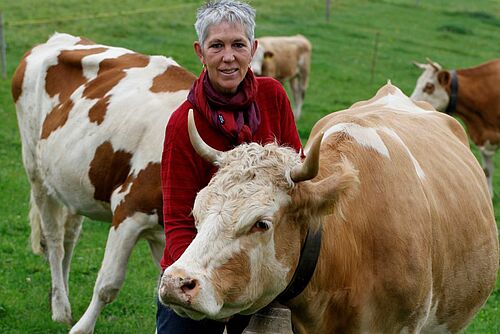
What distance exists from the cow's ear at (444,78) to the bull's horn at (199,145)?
36.8 ft

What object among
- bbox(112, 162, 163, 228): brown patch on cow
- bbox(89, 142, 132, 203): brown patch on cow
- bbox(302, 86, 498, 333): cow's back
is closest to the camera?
bbox(302, 86, 498, 333): cow's back

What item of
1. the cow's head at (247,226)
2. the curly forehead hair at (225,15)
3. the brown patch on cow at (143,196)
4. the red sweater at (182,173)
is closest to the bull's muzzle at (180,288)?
the cow's head at (247,226)

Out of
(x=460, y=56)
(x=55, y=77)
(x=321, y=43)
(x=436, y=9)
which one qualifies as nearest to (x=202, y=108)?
(x=55, y=77)

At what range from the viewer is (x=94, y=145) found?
612cm

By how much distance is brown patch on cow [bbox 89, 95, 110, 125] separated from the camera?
618cm

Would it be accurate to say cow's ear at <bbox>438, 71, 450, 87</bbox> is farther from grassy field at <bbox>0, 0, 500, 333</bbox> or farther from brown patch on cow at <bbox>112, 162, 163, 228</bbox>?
brown patch on cow at <bbox>112, 162, 163, 228</bbox>

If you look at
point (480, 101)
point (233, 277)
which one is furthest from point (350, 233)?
point (480, 101)

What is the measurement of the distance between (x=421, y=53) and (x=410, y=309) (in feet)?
68.3

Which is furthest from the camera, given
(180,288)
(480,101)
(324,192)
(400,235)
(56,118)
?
(480,101)

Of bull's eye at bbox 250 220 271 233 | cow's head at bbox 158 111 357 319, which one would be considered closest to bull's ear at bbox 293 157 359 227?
cow's head at bbox 158 111 357 319

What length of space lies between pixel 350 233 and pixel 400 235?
0.28 m

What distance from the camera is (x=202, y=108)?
3.72 metres

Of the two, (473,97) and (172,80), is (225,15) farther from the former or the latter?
(473,97)

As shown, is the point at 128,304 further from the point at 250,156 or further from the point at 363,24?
the point at 363,24
